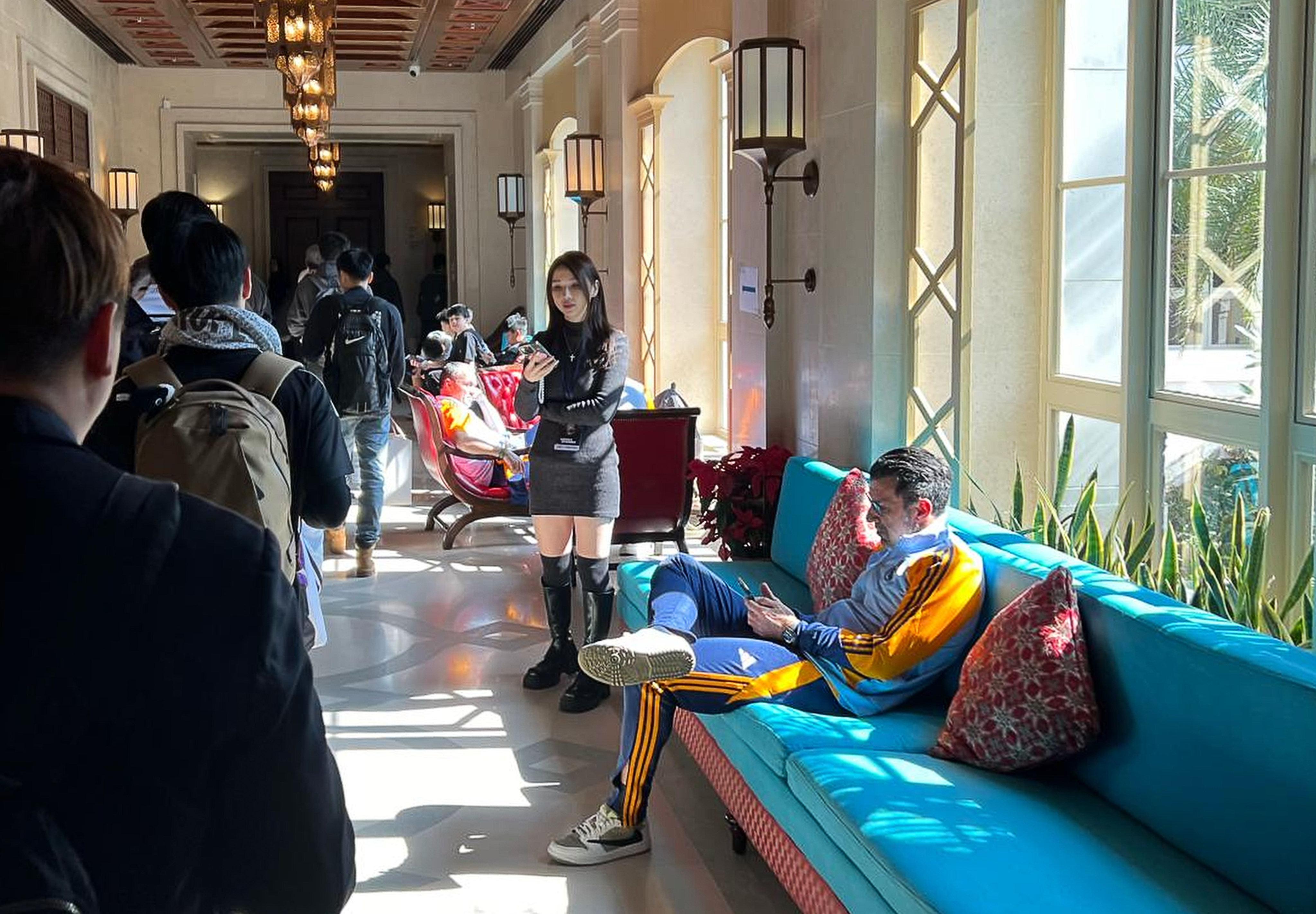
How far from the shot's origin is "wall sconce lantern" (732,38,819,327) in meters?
5.41

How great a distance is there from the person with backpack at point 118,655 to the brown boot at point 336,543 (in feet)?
22.6

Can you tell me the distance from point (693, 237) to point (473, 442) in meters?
2.35

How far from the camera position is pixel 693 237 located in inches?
368

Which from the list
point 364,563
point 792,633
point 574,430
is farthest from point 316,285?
point 792,633

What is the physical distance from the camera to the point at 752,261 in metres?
6.46

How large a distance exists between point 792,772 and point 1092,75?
257 centimetres

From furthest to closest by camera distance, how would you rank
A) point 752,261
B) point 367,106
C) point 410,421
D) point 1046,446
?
point 367,106
point 410,421
point 752,261
point 1046,446

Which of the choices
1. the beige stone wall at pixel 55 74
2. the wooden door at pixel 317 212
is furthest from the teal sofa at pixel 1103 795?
the wooden door at pixel 317 212

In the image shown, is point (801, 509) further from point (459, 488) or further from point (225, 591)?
point (225, 591)

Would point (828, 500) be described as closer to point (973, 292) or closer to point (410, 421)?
point (973, 292)

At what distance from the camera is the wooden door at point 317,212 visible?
919 inches

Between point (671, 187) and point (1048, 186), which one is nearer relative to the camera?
point (1048, 186)

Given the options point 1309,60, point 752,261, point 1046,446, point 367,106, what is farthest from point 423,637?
point 367,106

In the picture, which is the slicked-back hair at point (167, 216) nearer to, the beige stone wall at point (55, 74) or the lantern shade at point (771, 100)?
the lantern shade at point (771, 100)
